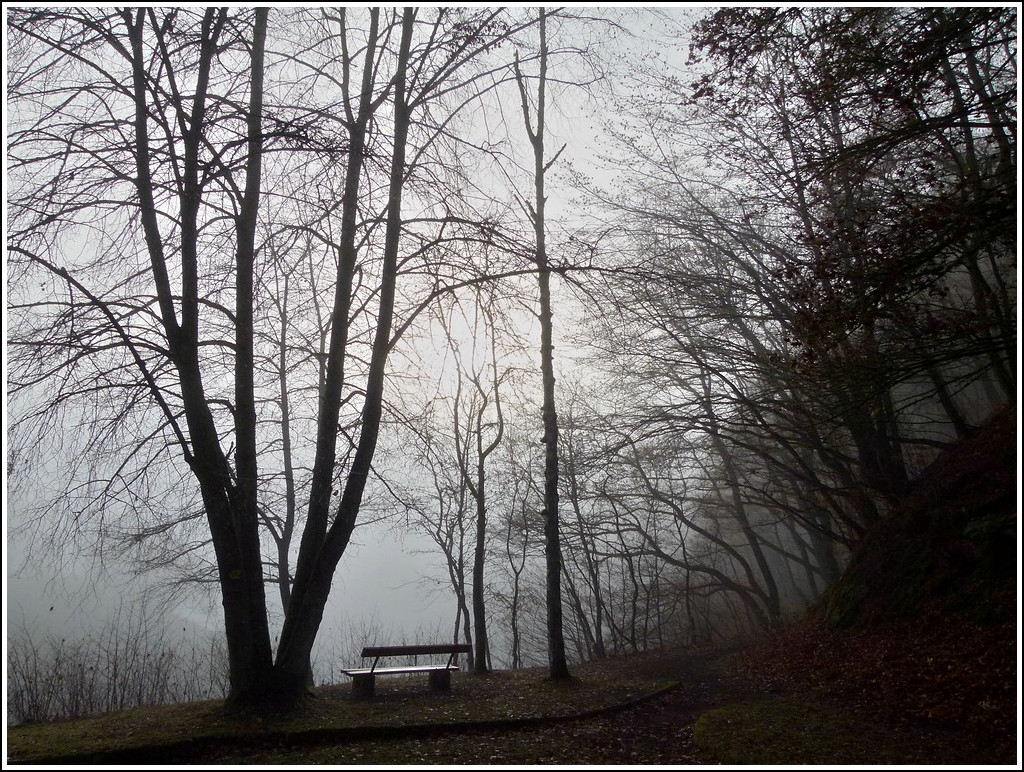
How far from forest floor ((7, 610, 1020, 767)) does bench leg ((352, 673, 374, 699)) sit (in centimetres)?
13

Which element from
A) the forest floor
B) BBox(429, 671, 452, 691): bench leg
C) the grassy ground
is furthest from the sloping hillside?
BBox(429, 671, 452, 691): bench leg

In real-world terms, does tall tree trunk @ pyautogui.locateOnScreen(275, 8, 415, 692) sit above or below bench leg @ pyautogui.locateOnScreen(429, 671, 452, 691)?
above

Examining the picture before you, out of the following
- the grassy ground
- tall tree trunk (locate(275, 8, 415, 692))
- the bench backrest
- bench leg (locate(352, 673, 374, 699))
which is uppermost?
tall tree trunk (locate(275, 8, 415, 692))

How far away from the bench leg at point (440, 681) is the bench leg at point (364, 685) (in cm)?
102

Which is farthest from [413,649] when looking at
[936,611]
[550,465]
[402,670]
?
[936,611]

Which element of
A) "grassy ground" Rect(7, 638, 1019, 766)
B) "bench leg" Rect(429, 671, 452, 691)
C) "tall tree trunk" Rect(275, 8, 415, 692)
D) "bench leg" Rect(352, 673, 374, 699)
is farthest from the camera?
"bench leg" Rect(429, 671, 452, 691)

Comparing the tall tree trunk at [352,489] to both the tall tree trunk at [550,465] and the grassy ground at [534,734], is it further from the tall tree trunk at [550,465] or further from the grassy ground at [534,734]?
the tall tree trunk at [550,465]

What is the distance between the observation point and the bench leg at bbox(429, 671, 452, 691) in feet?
29.5

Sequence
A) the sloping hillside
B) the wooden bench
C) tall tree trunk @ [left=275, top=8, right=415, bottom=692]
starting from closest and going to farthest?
the sloping hillside
tall tree trunk @ [left=275, top=8, right=415, bottom=692]
the wooden bench

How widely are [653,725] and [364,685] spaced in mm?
3651

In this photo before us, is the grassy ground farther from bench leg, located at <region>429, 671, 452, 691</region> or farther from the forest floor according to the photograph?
bench leg, located at <region>429, 671, 452, 691</region>

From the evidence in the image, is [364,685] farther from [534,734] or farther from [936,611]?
[936,611]

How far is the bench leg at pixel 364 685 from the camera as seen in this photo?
322 inches

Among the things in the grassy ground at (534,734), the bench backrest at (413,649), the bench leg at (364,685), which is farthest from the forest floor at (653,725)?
the bench backrest at (413,649)
